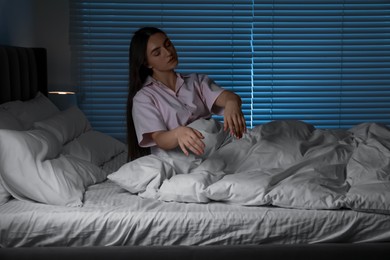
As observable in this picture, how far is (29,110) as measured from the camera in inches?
123

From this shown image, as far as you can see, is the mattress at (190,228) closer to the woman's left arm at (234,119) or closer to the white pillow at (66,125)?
the woman's left arm at (234,119)

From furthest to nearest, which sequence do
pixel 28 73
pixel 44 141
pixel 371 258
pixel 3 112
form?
pixel 28 73, pixel 3 112, pixel 44 141, pixel 371 258

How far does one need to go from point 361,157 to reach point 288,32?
2610 millimetres

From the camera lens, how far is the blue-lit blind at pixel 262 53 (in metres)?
4.91

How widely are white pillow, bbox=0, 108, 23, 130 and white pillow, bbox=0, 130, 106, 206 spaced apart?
227 mm

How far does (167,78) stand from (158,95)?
0.13 m

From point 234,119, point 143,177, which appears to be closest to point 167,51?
point 234,119

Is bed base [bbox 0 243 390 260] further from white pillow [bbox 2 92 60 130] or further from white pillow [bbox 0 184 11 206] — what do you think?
white pillow [bbox 2 92 60 130]

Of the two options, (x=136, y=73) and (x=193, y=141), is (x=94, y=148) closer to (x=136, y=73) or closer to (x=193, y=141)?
(x=136, y=73)

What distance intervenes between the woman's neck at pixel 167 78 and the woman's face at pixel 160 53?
0.17ft

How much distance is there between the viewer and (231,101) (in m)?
2.58

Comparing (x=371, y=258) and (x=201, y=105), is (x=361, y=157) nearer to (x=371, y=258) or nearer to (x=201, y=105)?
(x=371, y=258)

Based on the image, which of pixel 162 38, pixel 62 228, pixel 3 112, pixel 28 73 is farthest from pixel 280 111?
pixel 62 228

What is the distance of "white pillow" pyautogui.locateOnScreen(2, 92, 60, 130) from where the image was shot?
2.98m
